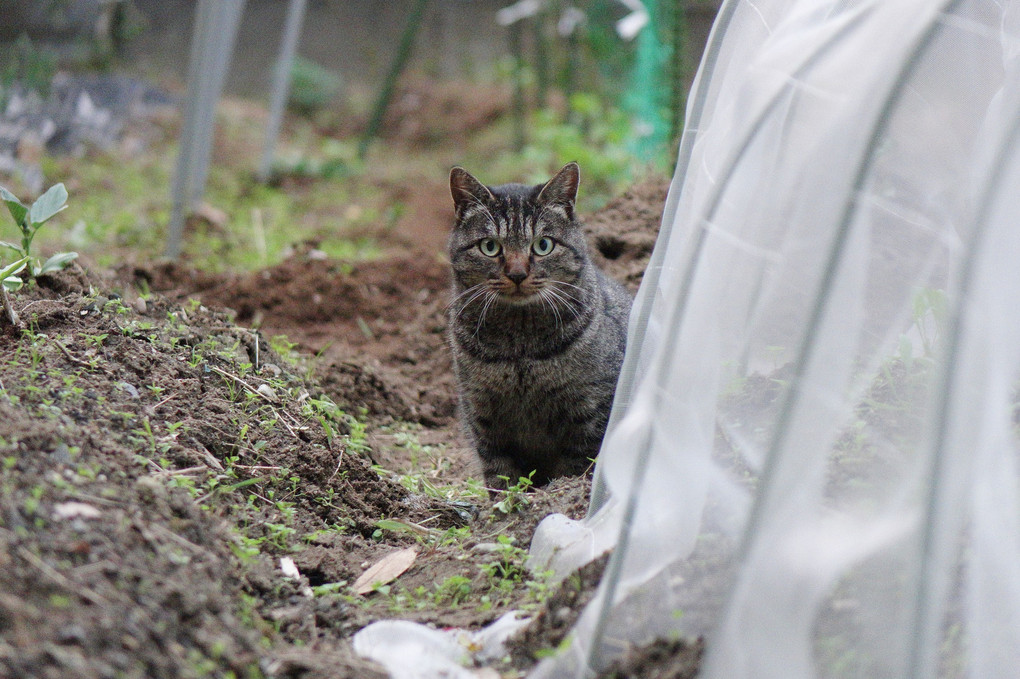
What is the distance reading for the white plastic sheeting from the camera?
146 cm

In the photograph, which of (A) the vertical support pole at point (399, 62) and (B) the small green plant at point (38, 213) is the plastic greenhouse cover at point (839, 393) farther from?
(A) the vertical support pole at point (399, 62)

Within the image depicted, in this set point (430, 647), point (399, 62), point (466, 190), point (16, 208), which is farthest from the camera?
point (399, 62)

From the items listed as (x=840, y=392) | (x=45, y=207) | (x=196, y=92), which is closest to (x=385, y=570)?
(x=840, y=392)

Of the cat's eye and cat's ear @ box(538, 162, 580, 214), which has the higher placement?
cat's ear @ box(538, 162, 580, 214)

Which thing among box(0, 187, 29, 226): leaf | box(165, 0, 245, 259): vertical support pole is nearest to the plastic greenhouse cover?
box(0, 187, 29, 226): leaf

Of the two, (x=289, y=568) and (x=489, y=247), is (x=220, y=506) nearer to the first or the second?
(x=289, y=568)

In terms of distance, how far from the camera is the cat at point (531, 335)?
3.25 m

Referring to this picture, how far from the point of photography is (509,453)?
3.41 metres

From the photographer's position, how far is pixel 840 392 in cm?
152

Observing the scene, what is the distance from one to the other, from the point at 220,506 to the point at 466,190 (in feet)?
5.22

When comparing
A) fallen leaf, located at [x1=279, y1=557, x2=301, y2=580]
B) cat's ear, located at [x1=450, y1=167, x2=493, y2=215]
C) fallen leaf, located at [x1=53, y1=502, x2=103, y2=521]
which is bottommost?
fallen leaf, located at [x1=279, y1=557, x2=301, y2=580]

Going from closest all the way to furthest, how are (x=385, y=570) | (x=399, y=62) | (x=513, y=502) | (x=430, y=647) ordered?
(x=430, y=647), (x=385, y=570), (x=513, y=502), (x=399, y=62)

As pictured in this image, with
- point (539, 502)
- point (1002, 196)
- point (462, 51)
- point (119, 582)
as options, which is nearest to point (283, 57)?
point (462, 51)

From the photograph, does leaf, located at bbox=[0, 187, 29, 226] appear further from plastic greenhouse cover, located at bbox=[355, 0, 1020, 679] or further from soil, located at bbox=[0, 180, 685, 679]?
plastic greenhouse cover, located at bbox=[355, 0, 1020, 679]
